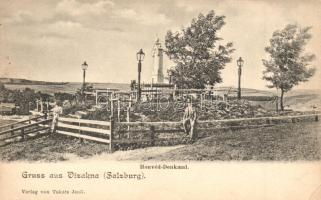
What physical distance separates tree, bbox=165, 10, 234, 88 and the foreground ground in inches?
26.3

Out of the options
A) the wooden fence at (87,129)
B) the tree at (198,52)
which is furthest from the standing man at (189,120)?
the wooden fence at (87,129)

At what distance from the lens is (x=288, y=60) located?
5.55m

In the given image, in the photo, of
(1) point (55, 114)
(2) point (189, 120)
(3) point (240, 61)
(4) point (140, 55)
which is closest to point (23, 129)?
(1) point (55, 114)

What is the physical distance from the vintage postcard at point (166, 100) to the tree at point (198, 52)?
0.6 inches

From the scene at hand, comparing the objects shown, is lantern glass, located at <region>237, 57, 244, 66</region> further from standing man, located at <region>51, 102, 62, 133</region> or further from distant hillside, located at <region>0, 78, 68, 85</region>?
standing man, located at <region>51, 102, 62, 133</region>

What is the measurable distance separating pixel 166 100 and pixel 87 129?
887 mm

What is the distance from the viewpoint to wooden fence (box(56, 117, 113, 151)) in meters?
5.38

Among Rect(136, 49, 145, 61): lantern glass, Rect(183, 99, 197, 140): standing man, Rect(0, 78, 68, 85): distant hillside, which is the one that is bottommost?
Rect(183, 99, 197, 140): standing man

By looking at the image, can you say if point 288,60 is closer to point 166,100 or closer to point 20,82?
point 166,100

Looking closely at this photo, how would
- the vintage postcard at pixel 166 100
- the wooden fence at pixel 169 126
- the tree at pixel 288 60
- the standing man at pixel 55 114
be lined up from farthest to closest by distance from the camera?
the standing man at pixel 55 114, the wooden fence at pixel 169 126, the tree at pixel 288 60, the vintage postcard at pixel 166 100

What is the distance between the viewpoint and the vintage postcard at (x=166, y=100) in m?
5.13

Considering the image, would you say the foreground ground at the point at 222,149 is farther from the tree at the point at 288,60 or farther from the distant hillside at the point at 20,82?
the distant hillside at the point at 20,82

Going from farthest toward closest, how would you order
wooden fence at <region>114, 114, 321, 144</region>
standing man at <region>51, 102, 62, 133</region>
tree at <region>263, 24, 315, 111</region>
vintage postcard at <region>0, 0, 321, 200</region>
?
standing man at <region>51, 102, 62, 133</region> → wooden fence at <region>114, 114, 321, 144</region> → tree at <region>263, 24, 315, 111</region> → vintage postcard at <region>0, 0, 321, 200</region>

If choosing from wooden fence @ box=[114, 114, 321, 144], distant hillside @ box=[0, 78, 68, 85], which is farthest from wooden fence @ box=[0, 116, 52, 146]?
wooden fence @ box=[114, 114, 321, 144]
